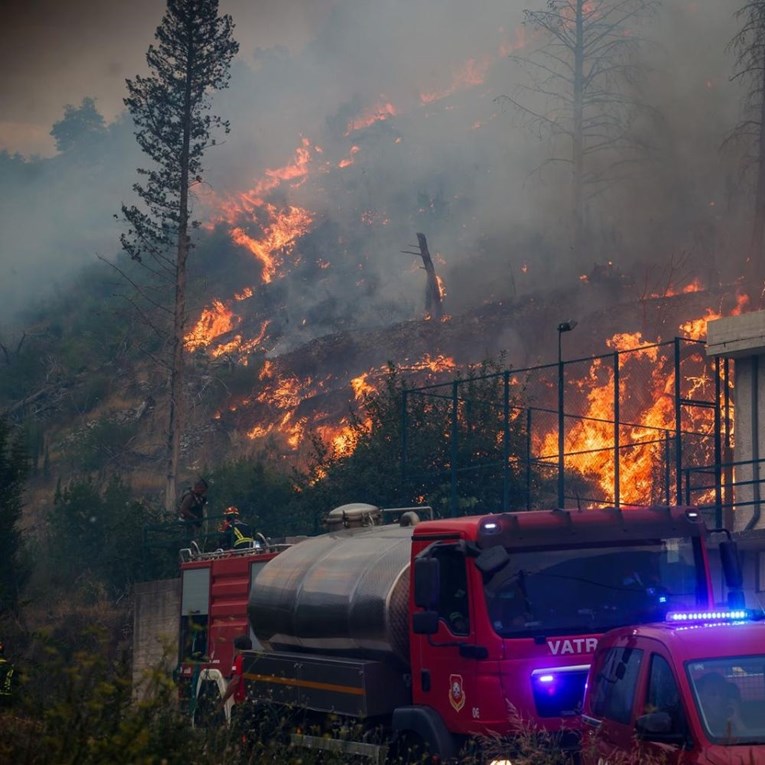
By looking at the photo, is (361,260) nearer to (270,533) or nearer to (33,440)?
(33,440)

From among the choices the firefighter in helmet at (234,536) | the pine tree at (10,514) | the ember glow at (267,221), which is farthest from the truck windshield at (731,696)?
the ember glow at (267,221)

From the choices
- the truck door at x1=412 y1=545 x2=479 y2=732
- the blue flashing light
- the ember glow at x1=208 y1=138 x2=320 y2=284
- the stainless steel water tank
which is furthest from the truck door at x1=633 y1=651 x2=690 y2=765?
the ember glow at x1=208 y1=138 x2=320 y2=284

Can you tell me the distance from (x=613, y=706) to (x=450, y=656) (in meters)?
2.11

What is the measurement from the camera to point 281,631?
11.9 meters

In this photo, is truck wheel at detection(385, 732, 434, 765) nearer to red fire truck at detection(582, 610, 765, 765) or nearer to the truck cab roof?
red fire truck at detection(582, 610, 765, 765)

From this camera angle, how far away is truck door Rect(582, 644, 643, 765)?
7.23 m

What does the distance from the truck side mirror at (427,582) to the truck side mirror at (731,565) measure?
7.87 ft

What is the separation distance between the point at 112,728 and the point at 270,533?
24.5m

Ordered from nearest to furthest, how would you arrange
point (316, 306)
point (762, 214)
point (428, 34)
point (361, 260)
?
1. point (762, 214)
2. point (316, 306)
3. point (361, 260)
4. point (428, 34)

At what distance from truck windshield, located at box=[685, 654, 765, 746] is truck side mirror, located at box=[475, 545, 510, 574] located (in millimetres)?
2492

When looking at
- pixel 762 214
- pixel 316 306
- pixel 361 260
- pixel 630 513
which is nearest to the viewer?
pixel 630 513

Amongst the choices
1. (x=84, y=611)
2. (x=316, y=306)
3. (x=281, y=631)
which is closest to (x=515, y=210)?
(x=316, y=306)

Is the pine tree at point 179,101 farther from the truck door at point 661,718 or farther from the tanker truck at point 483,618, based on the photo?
the truck door at point 661,718

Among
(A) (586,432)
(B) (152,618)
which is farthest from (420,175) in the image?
(B) (152,618)
